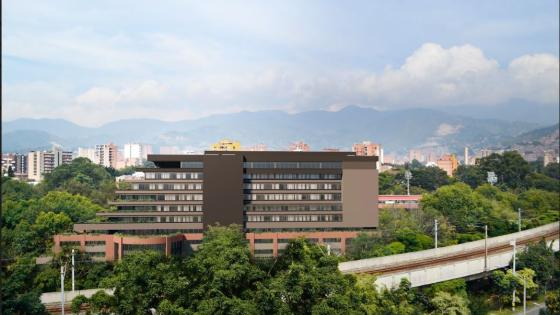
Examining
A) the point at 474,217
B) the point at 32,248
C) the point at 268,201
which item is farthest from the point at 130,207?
the point at 474,217

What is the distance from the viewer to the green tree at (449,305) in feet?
94.7

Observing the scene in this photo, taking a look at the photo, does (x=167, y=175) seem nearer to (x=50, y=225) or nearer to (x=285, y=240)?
(x=50, y=225)

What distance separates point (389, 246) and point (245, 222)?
38.9 ft

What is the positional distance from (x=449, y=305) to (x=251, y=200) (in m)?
21.7

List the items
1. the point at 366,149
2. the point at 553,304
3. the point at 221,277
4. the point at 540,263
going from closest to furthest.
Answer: the point at 221,277 → the point at 553,304 → the point at 540,263 → the point at 366,149

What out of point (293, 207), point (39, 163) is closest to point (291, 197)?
point (293, 207)

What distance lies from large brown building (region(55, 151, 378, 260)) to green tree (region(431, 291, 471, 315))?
15.8m

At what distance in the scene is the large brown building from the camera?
147 feet

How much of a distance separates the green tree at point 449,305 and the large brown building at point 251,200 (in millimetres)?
15797

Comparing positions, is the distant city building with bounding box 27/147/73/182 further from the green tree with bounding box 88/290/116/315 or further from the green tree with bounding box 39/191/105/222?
the green tree with bounding box 88/290/116/315

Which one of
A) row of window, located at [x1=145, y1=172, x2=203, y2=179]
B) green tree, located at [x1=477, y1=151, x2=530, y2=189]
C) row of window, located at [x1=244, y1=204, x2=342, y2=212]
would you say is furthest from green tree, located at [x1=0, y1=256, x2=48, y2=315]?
green tree, located at [x1=477, y1=151, x2=530, y2=189]

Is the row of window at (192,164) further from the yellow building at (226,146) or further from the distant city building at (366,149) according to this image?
the distant city building at (366,149)

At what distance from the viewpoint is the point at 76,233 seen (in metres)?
43.2

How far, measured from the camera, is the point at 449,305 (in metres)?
29.2
